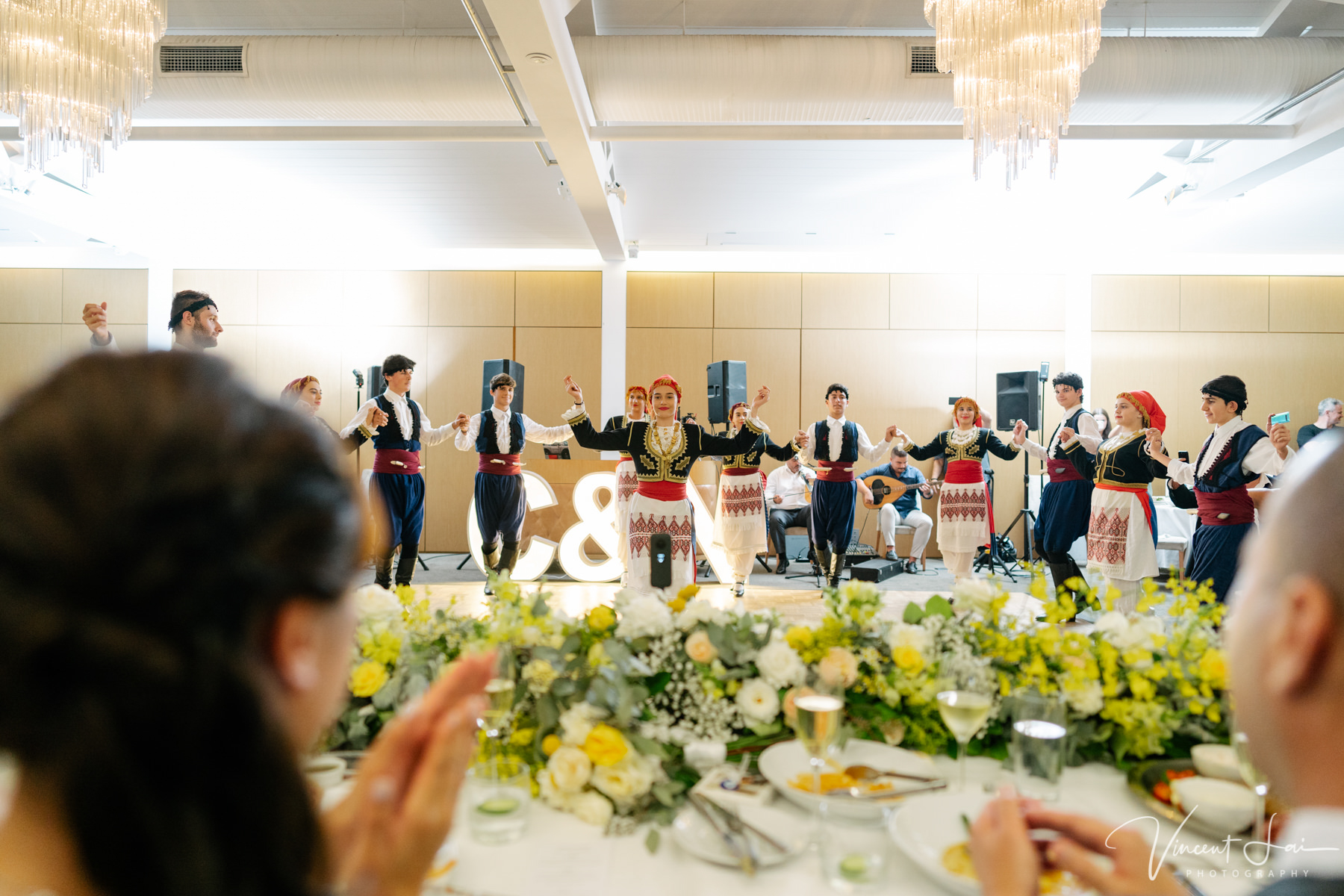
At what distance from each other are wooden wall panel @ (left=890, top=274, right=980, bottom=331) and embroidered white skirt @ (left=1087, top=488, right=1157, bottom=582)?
414 centimetres

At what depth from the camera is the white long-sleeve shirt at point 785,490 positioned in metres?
7.62

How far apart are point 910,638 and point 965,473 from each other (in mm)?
5013

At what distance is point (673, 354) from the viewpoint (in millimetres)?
8773

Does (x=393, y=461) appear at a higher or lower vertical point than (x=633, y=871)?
higher

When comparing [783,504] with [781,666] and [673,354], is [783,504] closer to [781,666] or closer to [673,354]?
[673,354]

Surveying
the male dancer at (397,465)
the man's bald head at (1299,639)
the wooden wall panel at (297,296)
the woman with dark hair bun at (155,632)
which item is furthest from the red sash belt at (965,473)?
the wooden wall panel at (297,296)

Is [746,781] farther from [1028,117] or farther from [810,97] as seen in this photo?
[810,97]

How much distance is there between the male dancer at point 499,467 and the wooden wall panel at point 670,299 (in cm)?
312

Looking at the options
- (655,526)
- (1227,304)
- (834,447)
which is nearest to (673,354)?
(834,447)

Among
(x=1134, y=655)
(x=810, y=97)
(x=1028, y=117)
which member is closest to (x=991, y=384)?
(x=810, y=97)

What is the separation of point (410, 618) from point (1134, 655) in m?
1.33

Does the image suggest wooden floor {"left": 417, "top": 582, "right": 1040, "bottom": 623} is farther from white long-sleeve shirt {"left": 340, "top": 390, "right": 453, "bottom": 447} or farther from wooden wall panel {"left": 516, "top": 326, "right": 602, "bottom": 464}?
wooden wall panel {"left": 516, "top": 326, "right": 602, "bottom": 464}

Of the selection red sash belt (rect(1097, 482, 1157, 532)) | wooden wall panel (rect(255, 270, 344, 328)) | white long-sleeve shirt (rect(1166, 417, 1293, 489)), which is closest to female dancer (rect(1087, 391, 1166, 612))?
red sash belt (rect(1097, 482, 1157, 532))

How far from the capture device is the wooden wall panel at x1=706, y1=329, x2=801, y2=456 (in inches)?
344
